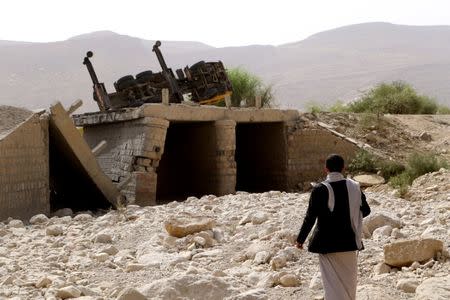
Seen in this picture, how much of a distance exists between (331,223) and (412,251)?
71.3 inches

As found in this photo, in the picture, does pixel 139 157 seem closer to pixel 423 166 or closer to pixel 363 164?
pixel 363 164

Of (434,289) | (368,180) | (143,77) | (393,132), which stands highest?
(143,77)

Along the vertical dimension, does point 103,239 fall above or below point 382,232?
below

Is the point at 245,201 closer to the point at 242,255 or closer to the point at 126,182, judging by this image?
the point at 126,182

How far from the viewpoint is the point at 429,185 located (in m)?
12.1

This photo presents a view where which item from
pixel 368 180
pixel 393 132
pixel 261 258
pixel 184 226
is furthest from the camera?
pixel 393 132

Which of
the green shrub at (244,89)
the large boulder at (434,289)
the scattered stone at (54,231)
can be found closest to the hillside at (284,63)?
the green shrub at (244,89)

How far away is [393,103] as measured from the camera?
23344 mm

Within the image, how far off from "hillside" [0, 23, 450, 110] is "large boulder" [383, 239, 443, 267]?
5017 centimetres

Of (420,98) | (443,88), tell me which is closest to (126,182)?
(420,98)

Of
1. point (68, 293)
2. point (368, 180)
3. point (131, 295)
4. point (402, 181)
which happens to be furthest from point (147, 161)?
point (131, 295)

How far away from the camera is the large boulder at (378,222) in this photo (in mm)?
7645

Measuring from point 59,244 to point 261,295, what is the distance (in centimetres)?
368

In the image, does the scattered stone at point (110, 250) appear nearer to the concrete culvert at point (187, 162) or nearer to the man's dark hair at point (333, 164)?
the man's dark hair at point (333, 164)
